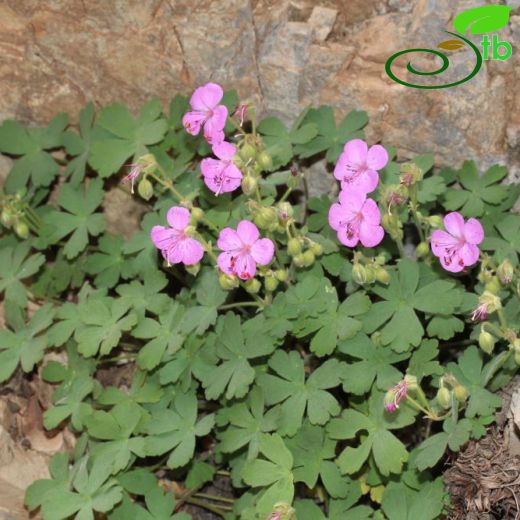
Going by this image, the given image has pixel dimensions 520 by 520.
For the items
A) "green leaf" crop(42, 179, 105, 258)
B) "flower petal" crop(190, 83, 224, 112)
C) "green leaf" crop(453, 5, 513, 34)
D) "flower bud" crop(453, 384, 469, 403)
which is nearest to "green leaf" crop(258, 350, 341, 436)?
"flower bud" crop(453, 384, 469, 403)

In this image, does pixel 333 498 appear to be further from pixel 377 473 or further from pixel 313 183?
pixel 313 183

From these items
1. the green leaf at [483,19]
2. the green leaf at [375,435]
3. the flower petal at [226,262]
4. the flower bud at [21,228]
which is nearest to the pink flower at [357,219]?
the flower petal at [226,262]

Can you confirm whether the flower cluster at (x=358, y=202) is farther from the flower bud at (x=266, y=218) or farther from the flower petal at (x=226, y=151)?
the flower petal at (x=226, y=151)

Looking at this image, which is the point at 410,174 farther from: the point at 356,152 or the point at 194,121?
the point at 194,121

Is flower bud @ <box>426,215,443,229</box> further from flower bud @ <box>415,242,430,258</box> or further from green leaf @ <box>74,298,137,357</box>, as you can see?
green leaf @ <box>74,298,137,357</box>

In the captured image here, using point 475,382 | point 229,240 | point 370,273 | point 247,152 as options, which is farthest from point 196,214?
point 475,382

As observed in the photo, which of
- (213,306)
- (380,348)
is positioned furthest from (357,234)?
(213,306)
